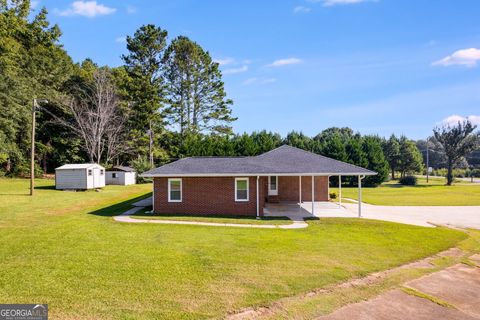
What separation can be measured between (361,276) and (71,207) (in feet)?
58.6

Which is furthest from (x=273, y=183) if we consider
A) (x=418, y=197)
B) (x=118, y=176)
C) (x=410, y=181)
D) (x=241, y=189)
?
(x=410, y=181)

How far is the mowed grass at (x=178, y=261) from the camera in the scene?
6798 millimetres

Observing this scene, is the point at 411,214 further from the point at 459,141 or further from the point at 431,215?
the point at 459,141

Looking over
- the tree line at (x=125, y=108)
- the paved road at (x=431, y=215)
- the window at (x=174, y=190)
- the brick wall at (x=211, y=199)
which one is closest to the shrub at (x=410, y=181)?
the tree line at (x=125, y=108)

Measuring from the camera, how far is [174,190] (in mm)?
19156

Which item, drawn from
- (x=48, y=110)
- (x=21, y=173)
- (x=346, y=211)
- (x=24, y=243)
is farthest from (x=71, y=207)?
(x=48, y=110)

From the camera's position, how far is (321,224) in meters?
16.2

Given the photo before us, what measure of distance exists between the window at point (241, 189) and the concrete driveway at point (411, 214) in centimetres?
200

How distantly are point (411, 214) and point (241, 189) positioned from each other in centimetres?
1077

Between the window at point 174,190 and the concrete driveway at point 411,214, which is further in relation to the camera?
the window at point 174,190

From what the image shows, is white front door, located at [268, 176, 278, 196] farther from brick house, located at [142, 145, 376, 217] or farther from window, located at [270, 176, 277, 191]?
brick house, located at [142, 145, 376, 217]

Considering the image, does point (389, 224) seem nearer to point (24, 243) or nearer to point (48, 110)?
point (24, 243)

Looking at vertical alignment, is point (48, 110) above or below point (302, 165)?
above

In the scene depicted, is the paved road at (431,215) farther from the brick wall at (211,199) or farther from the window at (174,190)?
the window at (174,190)
